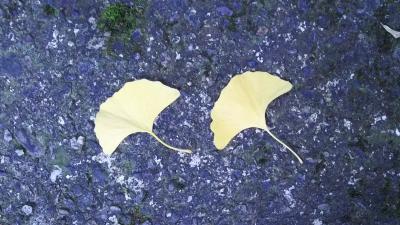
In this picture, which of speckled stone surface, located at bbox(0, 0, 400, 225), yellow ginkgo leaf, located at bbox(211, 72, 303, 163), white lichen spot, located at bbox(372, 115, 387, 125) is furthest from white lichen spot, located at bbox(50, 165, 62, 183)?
white lichen spot, located at bbox(372, 115, 387, 125)

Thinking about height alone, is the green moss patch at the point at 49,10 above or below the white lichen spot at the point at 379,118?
above

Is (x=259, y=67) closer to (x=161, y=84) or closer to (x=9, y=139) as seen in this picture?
(x=161, y=84)

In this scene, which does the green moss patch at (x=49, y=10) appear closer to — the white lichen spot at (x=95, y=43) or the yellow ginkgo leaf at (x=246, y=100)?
the white lichen spot at (x=95, y=43)

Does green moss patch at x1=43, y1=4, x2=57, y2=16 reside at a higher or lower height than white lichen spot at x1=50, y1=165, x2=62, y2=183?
higher

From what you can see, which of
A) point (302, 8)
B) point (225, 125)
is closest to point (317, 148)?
point (225, 125)

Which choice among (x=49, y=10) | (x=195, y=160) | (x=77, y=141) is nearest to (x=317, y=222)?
(x=195, y=160)

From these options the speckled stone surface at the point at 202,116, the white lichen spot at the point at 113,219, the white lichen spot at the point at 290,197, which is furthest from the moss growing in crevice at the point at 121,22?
the white lichen spot at the point at 290,197

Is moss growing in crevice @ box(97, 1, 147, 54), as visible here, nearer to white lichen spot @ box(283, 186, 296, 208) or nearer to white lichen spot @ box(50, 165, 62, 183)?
white lichen spot @ box(50, 165, 62, 183)
